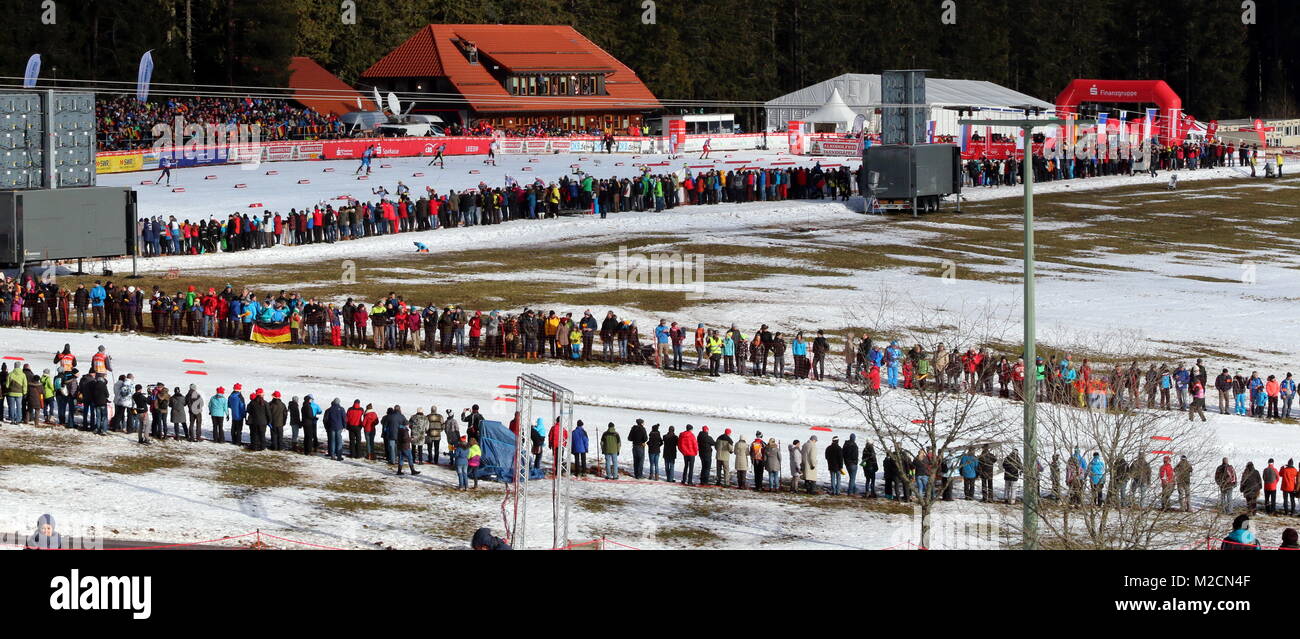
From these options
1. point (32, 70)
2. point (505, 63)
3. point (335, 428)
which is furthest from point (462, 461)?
point (505, 63)

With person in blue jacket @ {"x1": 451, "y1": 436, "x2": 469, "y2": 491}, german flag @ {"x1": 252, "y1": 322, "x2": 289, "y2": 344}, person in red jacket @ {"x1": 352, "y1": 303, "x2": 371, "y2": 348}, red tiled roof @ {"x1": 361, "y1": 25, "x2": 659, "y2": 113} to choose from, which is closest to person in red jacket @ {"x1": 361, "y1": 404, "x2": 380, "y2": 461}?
person in blue jacket @ {"x1": 451, "y1": 436, "x2": 469, "y2": 491}

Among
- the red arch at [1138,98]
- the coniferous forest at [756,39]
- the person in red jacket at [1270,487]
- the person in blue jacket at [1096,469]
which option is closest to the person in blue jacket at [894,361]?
the person in blue jacket at [1096,469]

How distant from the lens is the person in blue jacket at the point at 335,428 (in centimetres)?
2570

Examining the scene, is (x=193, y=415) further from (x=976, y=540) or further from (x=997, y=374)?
(x=997, y=374)

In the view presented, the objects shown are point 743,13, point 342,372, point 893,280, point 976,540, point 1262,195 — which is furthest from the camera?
point 743,13

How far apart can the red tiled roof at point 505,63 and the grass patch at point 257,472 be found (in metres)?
58.7

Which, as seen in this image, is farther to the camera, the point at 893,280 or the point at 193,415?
the point at 893,280

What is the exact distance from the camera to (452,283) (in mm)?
42906

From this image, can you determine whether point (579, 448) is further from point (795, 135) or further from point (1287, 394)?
point (795, 135)

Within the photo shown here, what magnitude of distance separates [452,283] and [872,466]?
66.5 feet

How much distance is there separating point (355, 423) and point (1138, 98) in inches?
2955
